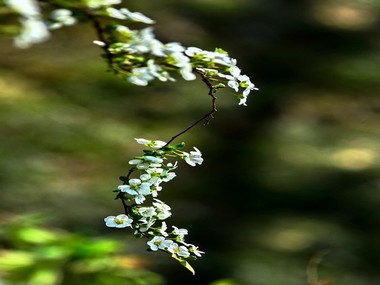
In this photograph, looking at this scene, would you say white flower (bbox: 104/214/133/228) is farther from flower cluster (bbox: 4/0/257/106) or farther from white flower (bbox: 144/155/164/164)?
flower cluster (bbox: 4/0/257/106)

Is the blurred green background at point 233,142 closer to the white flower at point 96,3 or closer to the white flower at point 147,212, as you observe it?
the white flower at point 147,212

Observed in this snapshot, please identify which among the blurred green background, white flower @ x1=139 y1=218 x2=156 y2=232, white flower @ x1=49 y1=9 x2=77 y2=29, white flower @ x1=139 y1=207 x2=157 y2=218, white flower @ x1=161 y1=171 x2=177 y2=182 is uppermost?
the blurred green background

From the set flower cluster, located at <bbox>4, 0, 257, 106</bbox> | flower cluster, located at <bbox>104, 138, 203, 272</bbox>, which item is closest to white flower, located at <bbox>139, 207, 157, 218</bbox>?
flower cluster, located at <bbox>104, 138, 203, 272</bbox>

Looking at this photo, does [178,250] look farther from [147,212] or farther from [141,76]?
[141,76]

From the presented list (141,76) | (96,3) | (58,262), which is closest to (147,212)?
(141,76)

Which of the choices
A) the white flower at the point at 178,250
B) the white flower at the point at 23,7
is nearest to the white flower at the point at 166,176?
the white flower at the point at 178,250

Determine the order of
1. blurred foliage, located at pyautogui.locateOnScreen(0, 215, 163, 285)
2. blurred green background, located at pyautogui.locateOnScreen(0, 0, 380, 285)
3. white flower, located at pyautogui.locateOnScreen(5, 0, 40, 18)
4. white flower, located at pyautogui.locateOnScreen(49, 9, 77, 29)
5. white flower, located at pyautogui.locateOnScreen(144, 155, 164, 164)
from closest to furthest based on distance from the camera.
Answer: white flower, located at pyautogui.locateOnScreen(5, 0, 40, 18) → white flower, located at pyautogui.locateOnScreen(49, 9, 77, 29) → white flower, located at pyautogui.locateOnScreen(144, 155, 164, 164) → blurred foliage, located at pyautogui.locateOnScreen(0, 215, 163, 285) → blurred green background, located at pyautogui.locateOnScreen(0, 0, 380, 285)
